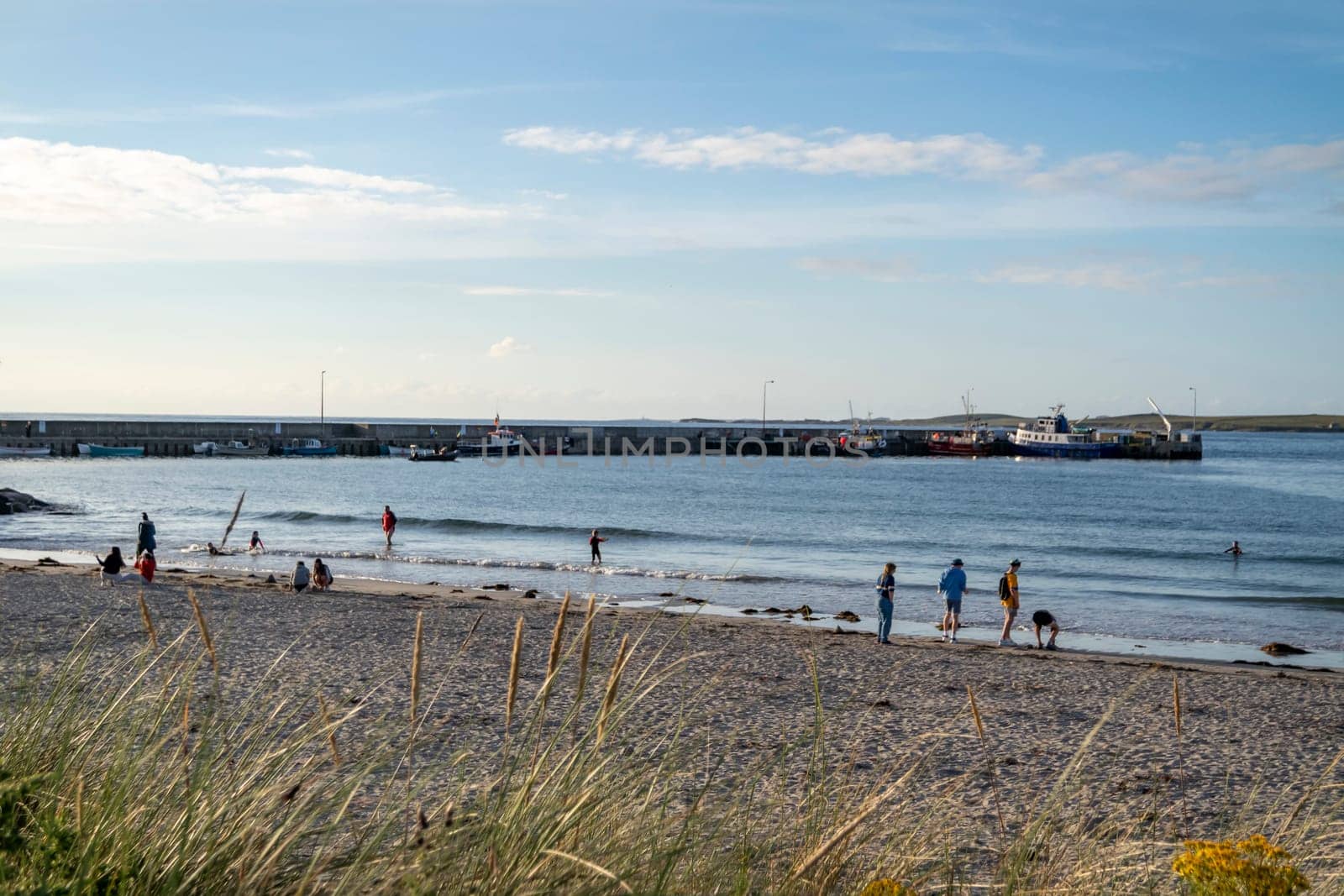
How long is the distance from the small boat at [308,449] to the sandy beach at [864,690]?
70.1 meters

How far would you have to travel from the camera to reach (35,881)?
7.91 ft

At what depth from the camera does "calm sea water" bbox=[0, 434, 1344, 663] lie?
24312mm

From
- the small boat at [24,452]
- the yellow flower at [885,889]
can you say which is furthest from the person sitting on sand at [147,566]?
the small boat at [24,452]

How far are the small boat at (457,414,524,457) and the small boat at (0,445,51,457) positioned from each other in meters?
31.3

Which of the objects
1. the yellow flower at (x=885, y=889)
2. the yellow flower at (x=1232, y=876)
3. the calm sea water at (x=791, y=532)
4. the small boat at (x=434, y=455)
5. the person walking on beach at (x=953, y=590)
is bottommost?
the calm sea water at (x=791, y=532)

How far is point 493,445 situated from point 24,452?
35.6 meters

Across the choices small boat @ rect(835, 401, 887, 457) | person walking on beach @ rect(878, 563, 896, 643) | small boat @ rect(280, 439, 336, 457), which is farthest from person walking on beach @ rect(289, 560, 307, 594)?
small boat @ rect(835, 401, 887, 457)

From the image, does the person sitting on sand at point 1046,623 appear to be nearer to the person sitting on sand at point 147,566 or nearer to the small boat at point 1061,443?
the person sitting on sand at point 147,566

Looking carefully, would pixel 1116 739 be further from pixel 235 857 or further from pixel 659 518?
pixel 659 518

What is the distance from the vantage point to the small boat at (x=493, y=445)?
303 feet

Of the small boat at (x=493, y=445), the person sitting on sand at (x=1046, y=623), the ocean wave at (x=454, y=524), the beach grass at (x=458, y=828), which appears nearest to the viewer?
the beach grass at (x=458, y=828)

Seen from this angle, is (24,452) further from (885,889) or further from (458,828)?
(885,889)

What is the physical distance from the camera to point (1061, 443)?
96.5 metres

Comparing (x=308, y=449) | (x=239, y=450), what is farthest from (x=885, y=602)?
(x=239, y=450)
